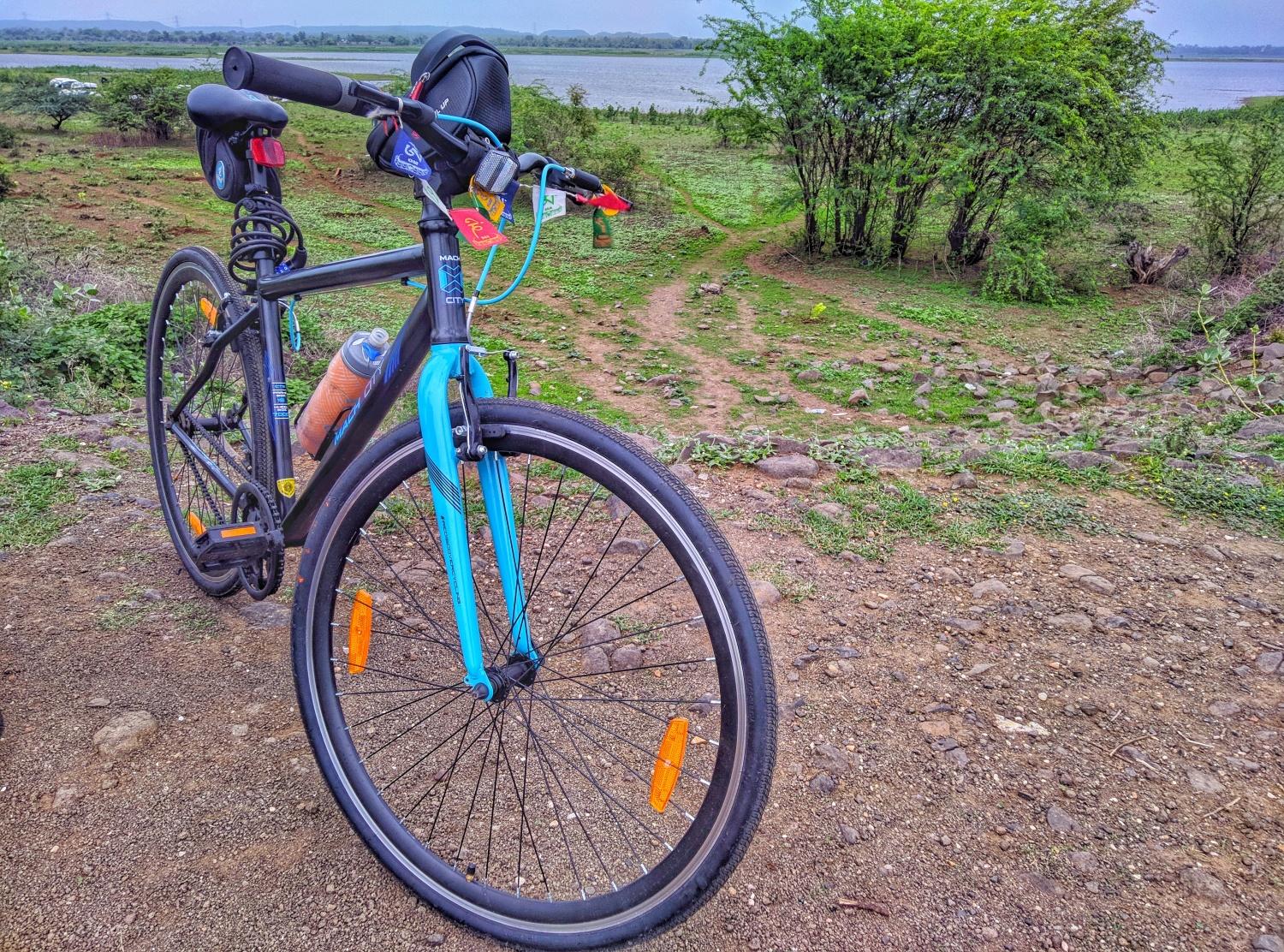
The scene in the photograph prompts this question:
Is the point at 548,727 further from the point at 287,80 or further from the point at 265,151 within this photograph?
the point at 265,151

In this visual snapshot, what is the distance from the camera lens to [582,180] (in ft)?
6.05

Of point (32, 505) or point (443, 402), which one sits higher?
point (443, 402)

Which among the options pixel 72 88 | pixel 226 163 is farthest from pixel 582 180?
pixel 72 88

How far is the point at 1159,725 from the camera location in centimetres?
238

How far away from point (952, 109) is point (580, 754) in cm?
959

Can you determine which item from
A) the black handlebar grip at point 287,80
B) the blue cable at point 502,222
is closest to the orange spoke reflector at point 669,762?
the blue cable at point 502,222

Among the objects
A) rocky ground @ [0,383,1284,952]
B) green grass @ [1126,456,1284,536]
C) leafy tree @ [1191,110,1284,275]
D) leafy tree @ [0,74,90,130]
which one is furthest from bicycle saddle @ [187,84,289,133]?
leafy tree @ [0,74,90,130]

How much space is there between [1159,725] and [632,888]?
1652 mm

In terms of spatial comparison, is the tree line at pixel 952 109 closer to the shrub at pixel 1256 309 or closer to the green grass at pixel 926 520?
the shrub at pixel 1256 309

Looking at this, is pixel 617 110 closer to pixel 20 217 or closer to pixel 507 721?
pixel 20 217

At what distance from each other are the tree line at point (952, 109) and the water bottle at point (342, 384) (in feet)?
27.9

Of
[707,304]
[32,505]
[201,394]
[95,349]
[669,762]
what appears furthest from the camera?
[707,304]

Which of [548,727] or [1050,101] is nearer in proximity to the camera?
[548,727]

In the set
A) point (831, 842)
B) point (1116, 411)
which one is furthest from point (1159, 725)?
point (1116, 411)
